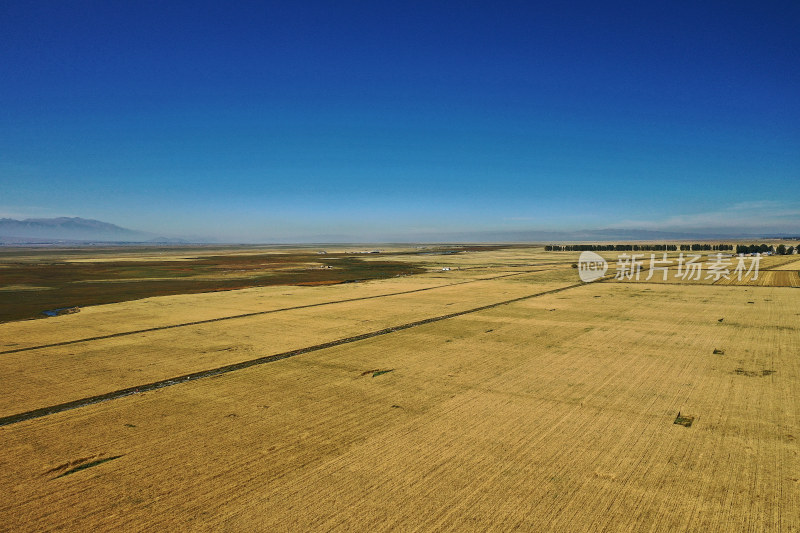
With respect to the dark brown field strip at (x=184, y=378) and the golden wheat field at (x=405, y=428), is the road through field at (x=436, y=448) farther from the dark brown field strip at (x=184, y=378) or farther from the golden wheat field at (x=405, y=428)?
the dark brown field strip at (x=184, y=378)

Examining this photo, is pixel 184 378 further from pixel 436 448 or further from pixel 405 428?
pixel 436 448

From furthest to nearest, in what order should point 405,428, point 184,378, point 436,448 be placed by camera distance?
point 184,378
point 405,428
point 436,448

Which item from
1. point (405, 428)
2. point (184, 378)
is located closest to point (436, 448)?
point (405, 428)

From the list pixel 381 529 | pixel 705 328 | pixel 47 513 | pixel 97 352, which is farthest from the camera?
pixel 705 328

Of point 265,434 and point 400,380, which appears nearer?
point 265,434

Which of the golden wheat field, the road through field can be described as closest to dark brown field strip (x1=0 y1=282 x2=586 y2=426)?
the golden wheat field

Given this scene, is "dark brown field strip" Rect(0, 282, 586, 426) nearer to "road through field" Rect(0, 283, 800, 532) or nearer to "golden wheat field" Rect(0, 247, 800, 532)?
"golden wheat field" Rect(0, 247, 800, 532)

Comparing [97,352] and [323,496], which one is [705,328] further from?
[97,352]

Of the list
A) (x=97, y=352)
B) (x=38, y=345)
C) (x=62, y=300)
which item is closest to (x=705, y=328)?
(x=97, y=352)
